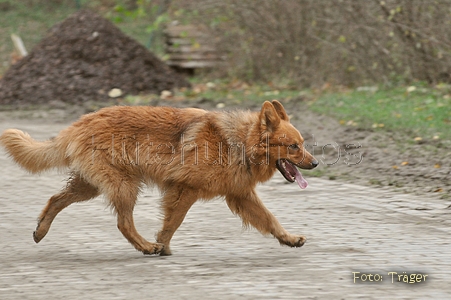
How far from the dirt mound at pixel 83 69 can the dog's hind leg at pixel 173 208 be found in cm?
1238

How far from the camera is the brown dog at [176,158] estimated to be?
6.32 metres

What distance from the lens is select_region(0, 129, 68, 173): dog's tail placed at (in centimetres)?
665

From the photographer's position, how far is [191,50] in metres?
23.1

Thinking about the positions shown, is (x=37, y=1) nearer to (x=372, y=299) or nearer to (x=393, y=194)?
(x=393, y=194)

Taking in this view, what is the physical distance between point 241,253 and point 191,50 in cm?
1720

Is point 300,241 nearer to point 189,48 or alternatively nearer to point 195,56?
point 195,56

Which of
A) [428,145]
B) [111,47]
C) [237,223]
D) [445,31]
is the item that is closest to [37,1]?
[111,47]

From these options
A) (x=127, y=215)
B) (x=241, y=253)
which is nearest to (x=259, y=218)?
(x=241, y=253)

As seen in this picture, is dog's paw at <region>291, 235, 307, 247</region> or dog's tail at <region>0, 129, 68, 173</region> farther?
dog's tail at <region>0, 129, 68, 173</region>

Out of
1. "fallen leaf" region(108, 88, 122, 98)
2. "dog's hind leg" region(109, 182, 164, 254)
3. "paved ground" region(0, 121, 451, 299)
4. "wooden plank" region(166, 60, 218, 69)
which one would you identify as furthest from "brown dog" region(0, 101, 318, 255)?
"wooden plank" region(166, 60, 218, 69)

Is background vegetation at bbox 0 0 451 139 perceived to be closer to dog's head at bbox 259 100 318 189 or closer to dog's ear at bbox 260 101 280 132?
dog's head at bbox 259 100 318 189

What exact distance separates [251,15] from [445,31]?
5.86 metres

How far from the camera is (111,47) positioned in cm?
2036

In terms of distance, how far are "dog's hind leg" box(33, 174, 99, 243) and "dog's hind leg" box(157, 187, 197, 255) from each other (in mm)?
781
